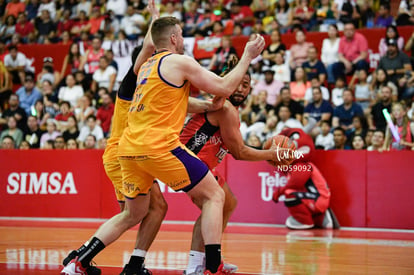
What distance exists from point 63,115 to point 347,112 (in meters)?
5.91

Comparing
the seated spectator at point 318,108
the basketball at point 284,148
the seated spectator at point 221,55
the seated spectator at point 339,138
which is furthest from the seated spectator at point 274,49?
the basketball at point 284,148

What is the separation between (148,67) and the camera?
5324 millimetres

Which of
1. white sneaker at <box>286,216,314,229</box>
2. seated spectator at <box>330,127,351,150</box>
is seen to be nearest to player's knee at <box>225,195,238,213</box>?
white sneaker at <box>286,216,314,229</box>

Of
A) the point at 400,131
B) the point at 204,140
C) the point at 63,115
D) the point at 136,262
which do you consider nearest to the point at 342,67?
the point at 400,131

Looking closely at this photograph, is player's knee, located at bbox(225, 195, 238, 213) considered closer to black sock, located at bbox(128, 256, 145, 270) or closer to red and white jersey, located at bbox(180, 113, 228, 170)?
red and white jersey, located at bbox(180, 113, 228, 170)

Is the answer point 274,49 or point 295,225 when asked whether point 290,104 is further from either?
point 295,225

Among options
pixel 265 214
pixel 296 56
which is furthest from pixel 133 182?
pixel 296 56

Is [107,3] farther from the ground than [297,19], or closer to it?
farther from the ground

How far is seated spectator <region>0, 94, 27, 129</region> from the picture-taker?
47.4 feet

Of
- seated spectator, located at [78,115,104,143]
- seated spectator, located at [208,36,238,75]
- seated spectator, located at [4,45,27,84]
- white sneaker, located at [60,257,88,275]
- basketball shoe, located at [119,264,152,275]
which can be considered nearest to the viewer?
white sneaker, located at [60,257,88,275]

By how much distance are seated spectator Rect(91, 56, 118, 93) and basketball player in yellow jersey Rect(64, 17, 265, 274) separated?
976 centimetres

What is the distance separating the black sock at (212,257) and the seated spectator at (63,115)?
9.27m

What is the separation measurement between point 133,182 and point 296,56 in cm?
886

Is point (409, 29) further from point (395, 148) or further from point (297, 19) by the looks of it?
point (395, 148)
